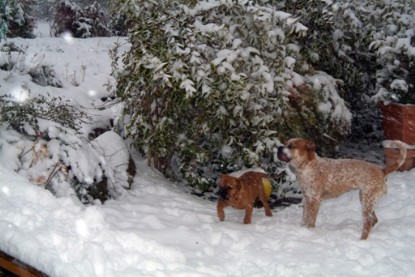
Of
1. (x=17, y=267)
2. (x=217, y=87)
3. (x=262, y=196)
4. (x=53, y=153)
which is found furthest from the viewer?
(x=262, y=196)

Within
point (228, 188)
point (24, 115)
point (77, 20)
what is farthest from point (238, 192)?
point (77, 20)

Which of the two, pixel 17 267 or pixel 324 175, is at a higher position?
pixel 324 175

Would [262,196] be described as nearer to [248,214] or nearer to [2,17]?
[248,214]

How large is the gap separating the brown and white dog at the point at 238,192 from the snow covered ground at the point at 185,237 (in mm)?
187

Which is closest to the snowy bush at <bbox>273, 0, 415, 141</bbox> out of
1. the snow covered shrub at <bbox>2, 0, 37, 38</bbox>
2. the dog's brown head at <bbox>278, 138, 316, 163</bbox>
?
the dog's brown head at <bbox>278, 138, 316, 163</bbox>

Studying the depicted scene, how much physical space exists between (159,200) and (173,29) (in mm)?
2161

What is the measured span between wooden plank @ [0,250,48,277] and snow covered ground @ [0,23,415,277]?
5 centimetres

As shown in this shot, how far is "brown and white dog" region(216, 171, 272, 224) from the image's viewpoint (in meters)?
4.84

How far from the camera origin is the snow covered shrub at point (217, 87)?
512 centimetres

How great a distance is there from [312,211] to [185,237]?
1471mm

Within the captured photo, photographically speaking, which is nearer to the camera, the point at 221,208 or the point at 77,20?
the point at 221,208

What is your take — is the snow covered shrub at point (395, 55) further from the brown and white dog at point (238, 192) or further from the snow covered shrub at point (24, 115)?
the snow covered shrub at point (24, 115)

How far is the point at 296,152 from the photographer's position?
15.4 feet

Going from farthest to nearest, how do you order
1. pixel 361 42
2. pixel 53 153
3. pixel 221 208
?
pixel 361 42 < pixel 221 208 < pixel 53 153
